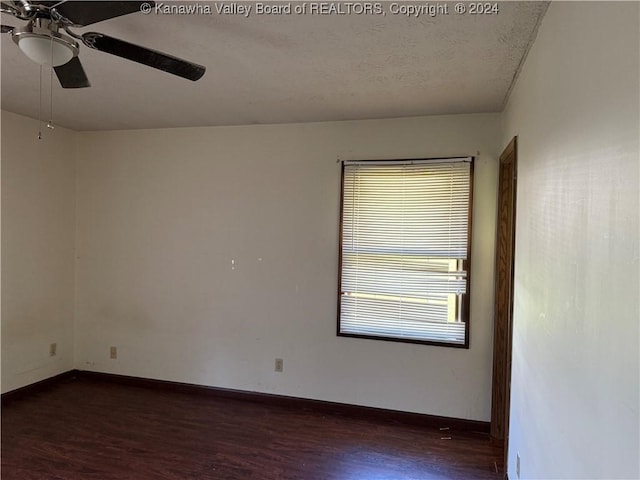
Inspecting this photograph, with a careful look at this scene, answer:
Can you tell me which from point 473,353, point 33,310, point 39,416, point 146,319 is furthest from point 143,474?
point 473,353

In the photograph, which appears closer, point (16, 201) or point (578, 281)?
point (578, 281)

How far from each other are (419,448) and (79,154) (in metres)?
3.99

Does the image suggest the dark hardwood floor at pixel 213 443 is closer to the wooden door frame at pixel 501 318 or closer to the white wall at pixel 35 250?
the wooden door frame at pixel 501 318

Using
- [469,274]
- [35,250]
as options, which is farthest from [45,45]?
[469,274]

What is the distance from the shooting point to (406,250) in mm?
3188

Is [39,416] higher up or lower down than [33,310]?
lower down

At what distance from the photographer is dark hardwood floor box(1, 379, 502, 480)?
8.14ft

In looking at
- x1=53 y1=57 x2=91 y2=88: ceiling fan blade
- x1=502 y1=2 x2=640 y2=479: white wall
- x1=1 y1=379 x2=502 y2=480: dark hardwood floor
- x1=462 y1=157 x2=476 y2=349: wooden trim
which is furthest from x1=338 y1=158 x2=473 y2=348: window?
x1=53 y1=57 x2=91 y2=88: ceiling fan blade

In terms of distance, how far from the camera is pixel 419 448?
9.19 feet

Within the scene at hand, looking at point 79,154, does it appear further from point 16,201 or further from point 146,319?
point 146,319

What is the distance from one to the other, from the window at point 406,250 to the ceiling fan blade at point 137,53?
1.81m

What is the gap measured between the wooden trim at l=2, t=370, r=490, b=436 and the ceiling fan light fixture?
2.89m

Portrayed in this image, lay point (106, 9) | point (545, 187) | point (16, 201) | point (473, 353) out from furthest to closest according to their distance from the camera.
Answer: point (16, 201), point (473, 353), point (545, 187), point (106, 9)

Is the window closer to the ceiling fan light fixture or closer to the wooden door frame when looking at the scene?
the wooden door frame
